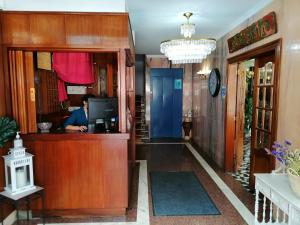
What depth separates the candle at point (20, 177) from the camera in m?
2.44

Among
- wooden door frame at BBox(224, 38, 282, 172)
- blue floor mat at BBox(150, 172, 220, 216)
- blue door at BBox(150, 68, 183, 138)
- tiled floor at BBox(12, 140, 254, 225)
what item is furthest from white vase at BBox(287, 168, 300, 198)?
blue door at BBox(150, 68, 183, 138)

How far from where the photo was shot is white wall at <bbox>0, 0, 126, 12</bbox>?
8.63 feet

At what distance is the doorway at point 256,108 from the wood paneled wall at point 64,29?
1.91 meters

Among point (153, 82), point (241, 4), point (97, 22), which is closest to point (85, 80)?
point (97, 22)

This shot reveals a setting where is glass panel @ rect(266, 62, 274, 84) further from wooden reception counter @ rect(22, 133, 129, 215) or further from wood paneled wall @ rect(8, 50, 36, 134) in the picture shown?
wood paneled wall @ rect(8, 50, 36, 134)

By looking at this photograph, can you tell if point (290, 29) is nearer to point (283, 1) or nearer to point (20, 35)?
point (283, 1)

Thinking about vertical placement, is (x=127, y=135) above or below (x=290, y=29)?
below

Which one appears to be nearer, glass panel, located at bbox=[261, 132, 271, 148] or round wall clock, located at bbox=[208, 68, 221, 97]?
glass panel, located at bbox=[261, 132, 271, 148]

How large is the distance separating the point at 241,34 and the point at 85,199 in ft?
10.7

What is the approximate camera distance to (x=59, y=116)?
15.8 feet

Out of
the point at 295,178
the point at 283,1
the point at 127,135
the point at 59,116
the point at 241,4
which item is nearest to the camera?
the point at 295,178

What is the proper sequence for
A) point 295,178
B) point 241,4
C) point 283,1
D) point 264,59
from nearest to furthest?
point 295,178 < point 283,1 < point 241,4 < point 264,59

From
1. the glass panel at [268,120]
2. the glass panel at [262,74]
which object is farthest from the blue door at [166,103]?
the glass panel at [268,120]

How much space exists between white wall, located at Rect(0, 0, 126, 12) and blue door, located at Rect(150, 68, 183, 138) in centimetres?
471
